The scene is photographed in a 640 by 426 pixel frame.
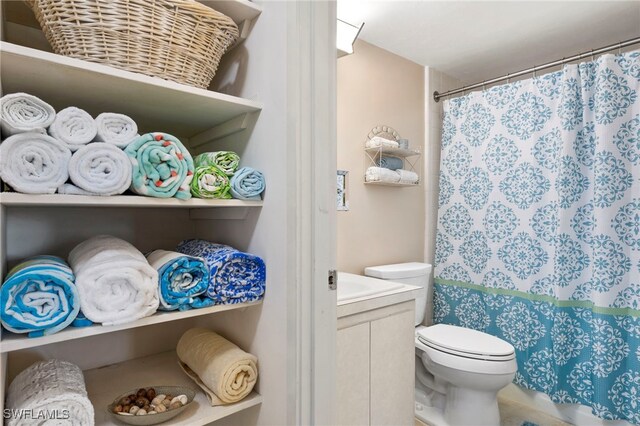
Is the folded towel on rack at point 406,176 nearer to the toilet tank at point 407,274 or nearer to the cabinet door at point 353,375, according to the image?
the toilet tank at point 407,274

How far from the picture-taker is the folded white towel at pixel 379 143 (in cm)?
204

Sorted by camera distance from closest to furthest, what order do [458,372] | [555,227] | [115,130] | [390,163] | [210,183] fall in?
[115,130], [210,183], [458,372], [555,227], [390,163]

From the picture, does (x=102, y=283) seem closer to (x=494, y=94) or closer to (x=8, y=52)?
(x=8, y=52)

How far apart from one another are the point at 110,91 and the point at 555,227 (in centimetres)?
214

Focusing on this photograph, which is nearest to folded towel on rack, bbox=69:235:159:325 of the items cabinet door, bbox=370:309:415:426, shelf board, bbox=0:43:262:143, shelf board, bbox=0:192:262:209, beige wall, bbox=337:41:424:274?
shelf board, bbox=0:192:262:209

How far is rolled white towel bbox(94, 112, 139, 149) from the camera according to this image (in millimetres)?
749

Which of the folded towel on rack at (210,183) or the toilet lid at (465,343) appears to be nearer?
the folded towel on rack at (210,183)

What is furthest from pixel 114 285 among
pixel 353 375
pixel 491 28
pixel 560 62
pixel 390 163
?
pixel 560 62

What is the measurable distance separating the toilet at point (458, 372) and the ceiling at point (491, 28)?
4.56 ft

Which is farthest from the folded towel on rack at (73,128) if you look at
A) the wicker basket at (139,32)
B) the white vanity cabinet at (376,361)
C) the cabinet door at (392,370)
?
the cabinet door at (392,370)

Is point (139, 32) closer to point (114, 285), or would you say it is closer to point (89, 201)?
point (89, 201)

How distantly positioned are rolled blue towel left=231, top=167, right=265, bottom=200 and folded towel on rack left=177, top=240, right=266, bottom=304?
154mm

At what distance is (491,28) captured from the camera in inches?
78.4

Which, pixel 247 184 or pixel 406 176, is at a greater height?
pixel 406 176
